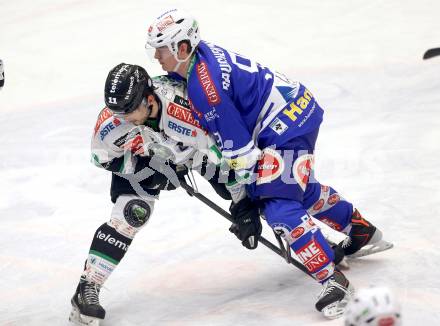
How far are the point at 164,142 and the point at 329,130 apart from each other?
2.94 m

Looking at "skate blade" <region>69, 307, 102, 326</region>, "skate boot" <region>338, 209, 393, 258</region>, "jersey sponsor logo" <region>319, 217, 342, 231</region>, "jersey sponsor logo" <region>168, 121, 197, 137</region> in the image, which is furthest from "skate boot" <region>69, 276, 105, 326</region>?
"skate boot" <region>338, 209, 393, 258</region>

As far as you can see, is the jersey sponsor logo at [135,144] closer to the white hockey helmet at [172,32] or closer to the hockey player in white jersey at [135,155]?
the hockey player in white jersey at [135,155]

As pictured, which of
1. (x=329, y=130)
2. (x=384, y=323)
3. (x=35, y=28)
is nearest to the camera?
(x=384, y=323)

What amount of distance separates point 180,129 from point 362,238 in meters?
1.31

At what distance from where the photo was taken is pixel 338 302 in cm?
444

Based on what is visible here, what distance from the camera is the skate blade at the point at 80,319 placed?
4.68 m

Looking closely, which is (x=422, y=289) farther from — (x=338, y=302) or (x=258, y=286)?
(x=258, y=286)

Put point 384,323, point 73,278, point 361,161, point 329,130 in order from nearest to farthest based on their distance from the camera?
1. point 384,323
2. point 73,278
3. point 361,161
4. point 329,130

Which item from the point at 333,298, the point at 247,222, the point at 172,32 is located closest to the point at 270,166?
the point at 247,222

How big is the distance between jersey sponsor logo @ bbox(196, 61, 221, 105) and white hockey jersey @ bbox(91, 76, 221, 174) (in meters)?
0.22

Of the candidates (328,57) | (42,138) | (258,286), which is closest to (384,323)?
(258,286)

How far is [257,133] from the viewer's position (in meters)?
4.59

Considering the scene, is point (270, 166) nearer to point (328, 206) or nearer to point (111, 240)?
point (328, 206)

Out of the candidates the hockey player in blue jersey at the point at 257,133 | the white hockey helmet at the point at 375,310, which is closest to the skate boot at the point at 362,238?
the hockey player in blue jersey at the point at 257,133
